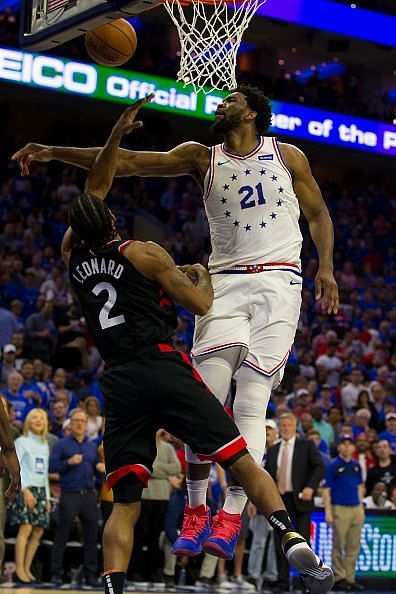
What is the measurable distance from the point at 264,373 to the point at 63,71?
13.9 meters

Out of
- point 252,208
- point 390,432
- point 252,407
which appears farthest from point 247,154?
point 390,432

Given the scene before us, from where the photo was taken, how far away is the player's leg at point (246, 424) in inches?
229

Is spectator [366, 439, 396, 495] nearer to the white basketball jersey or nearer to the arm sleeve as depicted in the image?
the arm sleeve

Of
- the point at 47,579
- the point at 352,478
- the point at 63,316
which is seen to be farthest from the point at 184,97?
the point at 47,579

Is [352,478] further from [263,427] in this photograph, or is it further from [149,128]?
[149,128]

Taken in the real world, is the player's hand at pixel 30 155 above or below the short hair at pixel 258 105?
below

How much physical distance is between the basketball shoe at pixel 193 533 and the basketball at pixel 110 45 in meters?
2.97

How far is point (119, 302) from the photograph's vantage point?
560cm

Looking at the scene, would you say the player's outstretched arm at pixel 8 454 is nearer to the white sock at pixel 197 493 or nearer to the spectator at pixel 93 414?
the white sock at pixel 197 493

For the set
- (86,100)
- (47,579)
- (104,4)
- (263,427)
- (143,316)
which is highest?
(86,100)

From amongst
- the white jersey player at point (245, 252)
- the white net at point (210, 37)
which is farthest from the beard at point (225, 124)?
the white net at point (210, 37)

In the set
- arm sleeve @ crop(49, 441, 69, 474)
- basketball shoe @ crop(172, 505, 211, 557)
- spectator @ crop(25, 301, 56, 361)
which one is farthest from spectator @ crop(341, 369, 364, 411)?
basketball shoe @ crop(172, 505, 211, 557)

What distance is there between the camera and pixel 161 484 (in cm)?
1263

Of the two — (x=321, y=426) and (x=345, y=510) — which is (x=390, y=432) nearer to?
(x=321, y=426)
